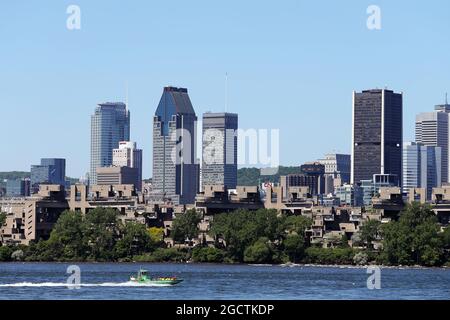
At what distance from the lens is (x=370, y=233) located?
11906 centimetres

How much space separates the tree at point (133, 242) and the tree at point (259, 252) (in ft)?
40.9

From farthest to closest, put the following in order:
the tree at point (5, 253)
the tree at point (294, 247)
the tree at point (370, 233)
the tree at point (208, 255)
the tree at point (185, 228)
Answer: the tree at point (185, 228)
the tree at point (5, 253)
the tree at point (370, 233)
the tree at point (208, 255)
the tree at point (294, 247)

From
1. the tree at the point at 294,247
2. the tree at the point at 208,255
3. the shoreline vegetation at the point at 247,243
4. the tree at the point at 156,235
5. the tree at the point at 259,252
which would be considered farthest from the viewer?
the tree at the point at 156,235

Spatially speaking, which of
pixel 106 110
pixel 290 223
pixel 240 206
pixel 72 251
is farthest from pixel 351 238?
pixel 106 110

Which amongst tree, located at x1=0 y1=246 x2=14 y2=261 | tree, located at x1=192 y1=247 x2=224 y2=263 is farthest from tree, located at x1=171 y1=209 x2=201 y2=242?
tree, located at x1=0 y1=246 x2=14 y2=261

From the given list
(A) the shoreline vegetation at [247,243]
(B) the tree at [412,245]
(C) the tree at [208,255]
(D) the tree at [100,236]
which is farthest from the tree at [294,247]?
(D) the tree at [100,236]

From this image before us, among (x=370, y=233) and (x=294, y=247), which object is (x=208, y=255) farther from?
(x=370, y=233)

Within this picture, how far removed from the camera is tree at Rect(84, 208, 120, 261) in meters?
122

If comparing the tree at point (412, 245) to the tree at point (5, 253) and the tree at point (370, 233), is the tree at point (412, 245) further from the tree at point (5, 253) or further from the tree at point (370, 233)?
the tree at point (5, 253)

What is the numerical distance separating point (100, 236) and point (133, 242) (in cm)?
320

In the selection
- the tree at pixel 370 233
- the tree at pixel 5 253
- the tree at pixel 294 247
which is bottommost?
the tree at pixel 5 253

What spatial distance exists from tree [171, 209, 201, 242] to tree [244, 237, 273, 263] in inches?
555

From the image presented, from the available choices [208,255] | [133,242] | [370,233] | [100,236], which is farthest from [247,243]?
[100,236]

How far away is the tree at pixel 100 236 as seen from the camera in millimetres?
122188
